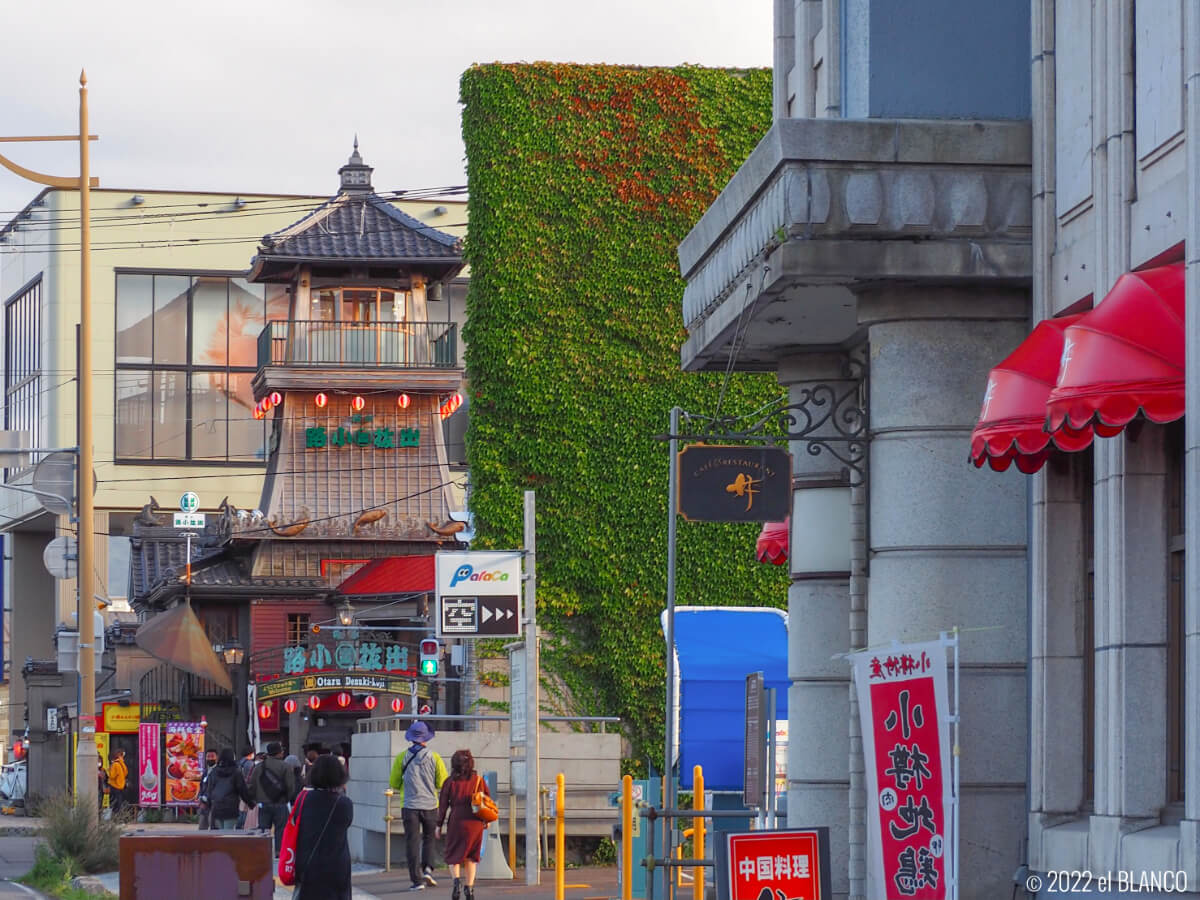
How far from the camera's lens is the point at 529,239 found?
1203 inches

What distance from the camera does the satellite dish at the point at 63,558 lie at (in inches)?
1325

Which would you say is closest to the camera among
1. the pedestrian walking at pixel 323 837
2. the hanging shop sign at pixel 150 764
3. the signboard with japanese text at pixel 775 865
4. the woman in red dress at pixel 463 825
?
the signboard with japanese text at pixel 775 865

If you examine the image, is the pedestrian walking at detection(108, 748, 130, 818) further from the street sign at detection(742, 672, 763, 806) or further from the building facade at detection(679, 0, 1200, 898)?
the building facade at detection(679, 0, 1200, 898)

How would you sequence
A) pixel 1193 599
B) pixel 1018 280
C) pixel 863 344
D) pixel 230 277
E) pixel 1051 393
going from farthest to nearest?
pixel 230 277 → pixel 863 344 → pixel 1018 280 → pixel 1051 393 → pixel 1193 599

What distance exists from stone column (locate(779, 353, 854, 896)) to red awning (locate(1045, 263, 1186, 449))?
4852mm

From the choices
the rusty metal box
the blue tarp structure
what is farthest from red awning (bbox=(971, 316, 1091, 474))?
the blue tarp structure

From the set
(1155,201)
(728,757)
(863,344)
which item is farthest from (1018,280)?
(728,757)

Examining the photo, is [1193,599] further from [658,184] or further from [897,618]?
[658,184]

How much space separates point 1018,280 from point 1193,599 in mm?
3261

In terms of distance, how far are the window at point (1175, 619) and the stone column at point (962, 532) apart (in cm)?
172

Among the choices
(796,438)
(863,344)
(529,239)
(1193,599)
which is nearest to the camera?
(1193,599)

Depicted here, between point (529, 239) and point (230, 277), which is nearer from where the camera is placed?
point (529, 239)

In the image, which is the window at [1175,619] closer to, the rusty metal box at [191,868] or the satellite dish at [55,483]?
the rusty metal box at [191,868]

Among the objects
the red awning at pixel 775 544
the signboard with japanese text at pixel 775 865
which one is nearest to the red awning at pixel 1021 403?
the signboard with japanese text at pixel 775 865
